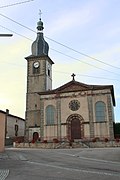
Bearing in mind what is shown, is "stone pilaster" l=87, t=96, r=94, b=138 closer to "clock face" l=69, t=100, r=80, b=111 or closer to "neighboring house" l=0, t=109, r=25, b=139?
"clock face" l=69, t=100, r=80, b=111

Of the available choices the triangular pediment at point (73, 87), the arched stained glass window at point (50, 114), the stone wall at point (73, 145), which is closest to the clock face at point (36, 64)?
the triangular pediment at point (73, 87)

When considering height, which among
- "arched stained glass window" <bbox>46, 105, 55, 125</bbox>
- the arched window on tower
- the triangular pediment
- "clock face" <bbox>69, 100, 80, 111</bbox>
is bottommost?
"arched stained glass window" <bbox>46, 105, 55, 125</bbox>

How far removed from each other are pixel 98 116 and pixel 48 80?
503 inches

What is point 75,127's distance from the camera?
3862cm

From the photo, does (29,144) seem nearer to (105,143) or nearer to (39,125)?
(39,125)

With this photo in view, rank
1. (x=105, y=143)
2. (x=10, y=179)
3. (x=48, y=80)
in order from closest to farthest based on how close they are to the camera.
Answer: (x=10, y=179) → (x=105, y=143) → (x=48, y=80)

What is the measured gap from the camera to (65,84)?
4119 centimetres

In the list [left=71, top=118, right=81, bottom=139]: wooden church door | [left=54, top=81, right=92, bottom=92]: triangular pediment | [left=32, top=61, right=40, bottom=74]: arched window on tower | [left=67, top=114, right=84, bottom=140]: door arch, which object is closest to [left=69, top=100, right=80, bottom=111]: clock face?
[left=67, top=114, right=84, bottom=140]: door arch

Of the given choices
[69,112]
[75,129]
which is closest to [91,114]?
[75,129]

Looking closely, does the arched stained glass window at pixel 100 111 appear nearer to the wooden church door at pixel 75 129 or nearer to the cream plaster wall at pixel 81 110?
the cream plaster wall at pixel 81 110

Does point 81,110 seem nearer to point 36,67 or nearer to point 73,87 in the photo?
point 73,87

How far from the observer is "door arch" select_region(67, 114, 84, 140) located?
125 ft

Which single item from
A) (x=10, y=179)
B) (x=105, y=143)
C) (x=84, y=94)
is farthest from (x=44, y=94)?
(x=10, y=179)

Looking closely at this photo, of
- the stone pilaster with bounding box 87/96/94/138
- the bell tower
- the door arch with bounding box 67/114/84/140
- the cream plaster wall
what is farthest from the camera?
the bell tower
